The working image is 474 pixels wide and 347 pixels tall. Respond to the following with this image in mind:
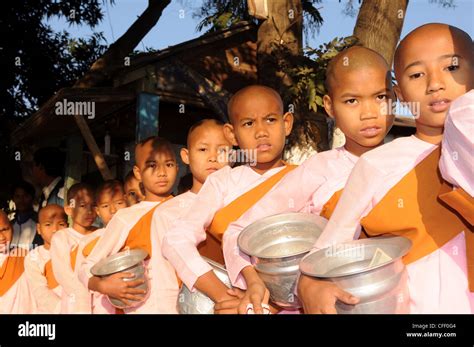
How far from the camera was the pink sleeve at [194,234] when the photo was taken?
3.03m

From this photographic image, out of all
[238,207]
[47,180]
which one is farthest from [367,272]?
[47,180]

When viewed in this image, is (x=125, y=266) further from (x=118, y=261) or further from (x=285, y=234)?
(x=285, y=234)

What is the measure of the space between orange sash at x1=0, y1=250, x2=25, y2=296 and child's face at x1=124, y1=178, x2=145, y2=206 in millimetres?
1479

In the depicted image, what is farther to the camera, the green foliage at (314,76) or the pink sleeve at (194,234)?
the green foliage at (314,76)

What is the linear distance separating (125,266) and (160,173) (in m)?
0.87

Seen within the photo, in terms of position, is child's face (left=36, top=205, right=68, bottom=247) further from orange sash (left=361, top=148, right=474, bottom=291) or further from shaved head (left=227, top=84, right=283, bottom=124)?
orange sash (left=361, top=148, right=474, bottom=291)

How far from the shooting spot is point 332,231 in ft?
7.54

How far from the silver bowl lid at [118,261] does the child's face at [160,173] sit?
1.99ft

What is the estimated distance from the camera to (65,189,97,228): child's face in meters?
5.86

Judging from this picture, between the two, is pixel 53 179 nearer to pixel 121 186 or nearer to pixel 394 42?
pixel 121 186

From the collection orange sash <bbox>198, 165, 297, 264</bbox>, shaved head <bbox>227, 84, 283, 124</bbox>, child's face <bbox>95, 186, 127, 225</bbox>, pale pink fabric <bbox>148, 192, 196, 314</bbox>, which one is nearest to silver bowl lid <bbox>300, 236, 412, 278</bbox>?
orange sash <bbox>198, 165, 297, 264</bbox>

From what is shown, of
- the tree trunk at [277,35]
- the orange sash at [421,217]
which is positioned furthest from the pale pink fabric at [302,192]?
the tree trunk at [277,35]

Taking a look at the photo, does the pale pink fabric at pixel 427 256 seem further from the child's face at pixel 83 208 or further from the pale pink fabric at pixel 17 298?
the pale pink fabric at pixel 17 298
